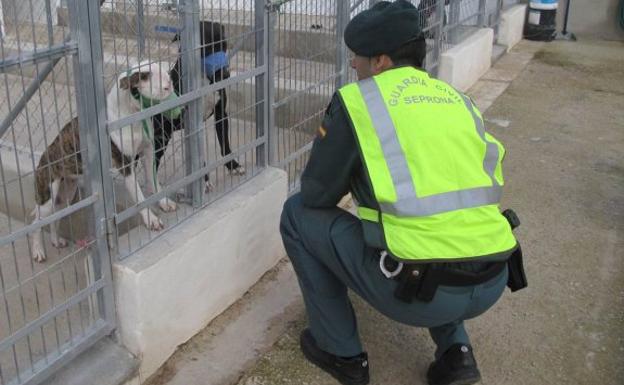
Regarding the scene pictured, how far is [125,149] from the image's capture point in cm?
305

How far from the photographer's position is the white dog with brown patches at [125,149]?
113 inches

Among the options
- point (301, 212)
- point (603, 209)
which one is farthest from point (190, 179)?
point (603, 209)

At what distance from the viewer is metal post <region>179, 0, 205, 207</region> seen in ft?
9.67

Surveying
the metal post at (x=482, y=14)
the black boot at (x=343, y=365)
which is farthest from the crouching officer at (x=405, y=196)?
the metal post at (x=482, y=14)

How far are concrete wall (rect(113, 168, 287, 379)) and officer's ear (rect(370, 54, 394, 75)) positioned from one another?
106 cm

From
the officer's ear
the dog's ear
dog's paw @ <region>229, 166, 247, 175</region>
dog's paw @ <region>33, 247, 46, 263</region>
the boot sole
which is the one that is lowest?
the boot sole

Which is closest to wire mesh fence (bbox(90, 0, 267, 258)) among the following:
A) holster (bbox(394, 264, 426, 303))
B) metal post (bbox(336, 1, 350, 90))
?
metal post (bbox(336, 1, 350, 90))

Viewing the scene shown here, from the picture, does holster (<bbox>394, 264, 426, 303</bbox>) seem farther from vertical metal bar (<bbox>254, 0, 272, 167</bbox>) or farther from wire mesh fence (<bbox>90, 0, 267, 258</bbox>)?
vertical metal bar (<bbox>254, 0, 272, 167</bbox>)

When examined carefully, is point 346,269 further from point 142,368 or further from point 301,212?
point 142,368

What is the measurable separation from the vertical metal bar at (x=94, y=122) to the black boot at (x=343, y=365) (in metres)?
0.92

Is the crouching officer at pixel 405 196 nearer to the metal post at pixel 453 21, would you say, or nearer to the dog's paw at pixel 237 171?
the dog's paw at pixel 237 171

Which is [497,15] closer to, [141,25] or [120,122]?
[141,25]

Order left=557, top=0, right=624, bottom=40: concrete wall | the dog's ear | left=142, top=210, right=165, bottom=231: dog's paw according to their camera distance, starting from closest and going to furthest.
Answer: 1. the dog's ear
2. left=142, top=210, right=165, bottom=231: dog's paw
3. left=557, top=0, right=624, bottom=40: concrete wall

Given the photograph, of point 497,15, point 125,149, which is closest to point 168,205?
point 125,149
